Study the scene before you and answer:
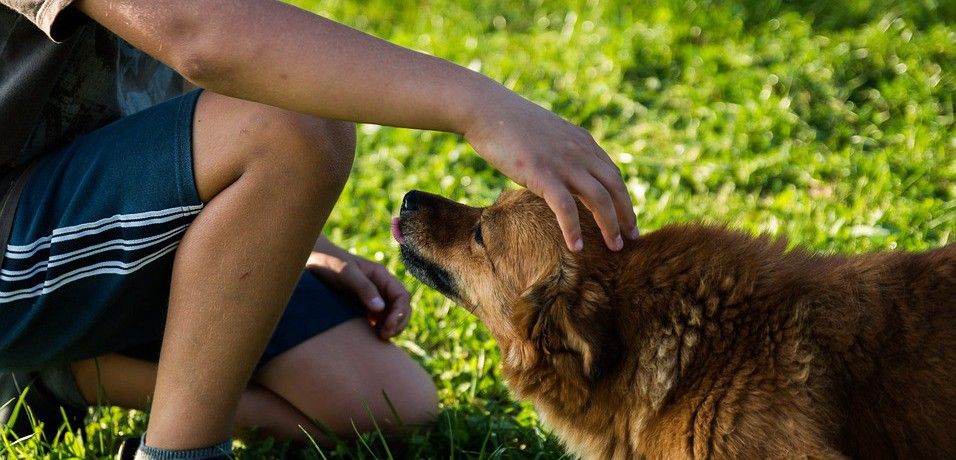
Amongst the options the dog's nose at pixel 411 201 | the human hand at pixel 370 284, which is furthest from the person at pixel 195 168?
the human hand at pixel 370 284

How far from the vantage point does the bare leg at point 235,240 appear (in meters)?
2.60

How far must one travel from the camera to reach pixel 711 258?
245cm

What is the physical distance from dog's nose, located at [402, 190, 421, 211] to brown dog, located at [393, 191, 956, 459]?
426 mm

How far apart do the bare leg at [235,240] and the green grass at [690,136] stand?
0.52 metres

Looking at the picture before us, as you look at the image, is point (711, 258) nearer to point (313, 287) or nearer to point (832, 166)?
point (313, 287)

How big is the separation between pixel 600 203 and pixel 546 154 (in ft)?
0.49

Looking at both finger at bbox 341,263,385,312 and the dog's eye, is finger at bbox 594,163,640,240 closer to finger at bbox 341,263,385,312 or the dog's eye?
the dog's eye

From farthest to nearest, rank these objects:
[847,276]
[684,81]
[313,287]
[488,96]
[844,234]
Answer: [684,81] < [844,234] < [313,287] < [847,276] < [488,96]

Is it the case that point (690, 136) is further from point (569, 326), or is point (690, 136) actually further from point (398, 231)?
point (569, 326)

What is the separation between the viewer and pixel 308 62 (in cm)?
209

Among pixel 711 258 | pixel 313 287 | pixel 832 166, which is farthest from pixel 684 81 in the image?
pixel 711 258

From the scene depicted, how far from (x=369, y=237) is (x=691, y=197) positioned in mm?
1434

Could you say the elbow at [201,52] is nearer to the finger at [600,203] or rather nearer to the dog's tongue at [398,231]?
the finger at [600,203]

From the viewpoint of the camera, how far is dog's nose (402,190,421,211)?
3.01 metres
